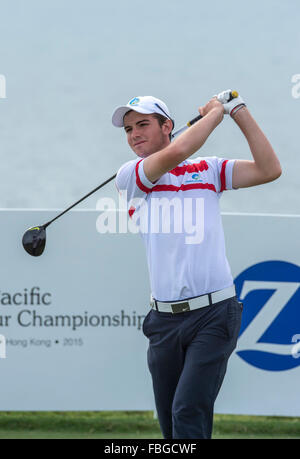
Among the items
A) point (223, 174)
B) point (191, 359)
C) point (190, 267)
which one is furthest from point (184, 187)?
point (191, 359)

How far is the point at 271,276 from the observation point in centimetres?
512

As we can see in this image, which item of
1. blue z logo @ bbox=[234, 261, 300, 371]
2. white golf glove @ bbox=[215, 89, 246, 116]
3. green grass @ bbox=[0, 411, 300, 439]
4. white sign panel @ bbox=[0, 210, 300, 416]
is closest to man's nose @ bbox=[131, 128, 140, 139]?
white golf glove @ bbox=[215, 89, 246, 116]

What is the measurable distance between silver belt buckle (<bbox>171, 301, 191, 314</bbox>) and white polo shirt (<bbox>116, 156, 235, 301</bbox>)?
1.0 inches

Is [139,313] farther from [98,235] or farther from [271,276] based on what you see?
[271,276]

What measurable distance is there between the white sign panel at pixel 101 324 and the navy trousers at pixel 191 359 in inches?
87.8

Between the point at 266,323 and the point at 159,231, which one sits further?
the point at 266,323

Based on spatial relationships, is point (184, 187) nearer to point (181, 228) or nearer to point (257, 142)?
point (181, 228)

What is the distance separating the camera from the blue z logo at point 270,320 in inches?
198

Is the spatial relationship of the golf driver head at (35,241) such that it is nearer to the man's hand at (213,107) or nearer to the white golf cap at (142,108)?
the white golf cap at (142,108)

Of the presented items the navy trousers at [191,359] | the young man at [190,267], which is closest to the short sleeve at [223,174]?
the young man at [190,267]

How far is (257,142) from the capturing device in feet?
9.21
